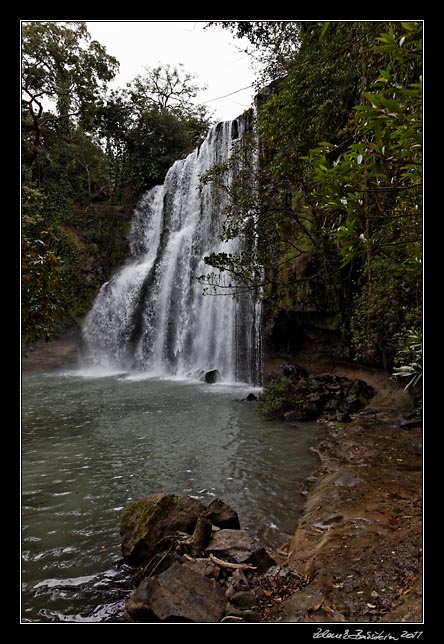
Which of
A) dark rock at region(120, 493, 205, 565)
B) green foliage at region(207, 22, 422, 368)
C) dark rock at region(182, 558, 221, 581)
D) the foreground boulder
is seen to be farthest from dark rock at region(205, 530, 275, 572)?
green foliage at region(207, 22, 422, 368)

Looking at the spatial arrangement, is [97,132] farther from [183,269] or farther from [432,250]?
[432,250]

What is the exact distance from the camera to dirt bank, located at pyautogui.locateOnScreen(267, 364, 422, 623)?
2713 millimetres

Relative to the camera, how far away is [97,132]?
25.9m

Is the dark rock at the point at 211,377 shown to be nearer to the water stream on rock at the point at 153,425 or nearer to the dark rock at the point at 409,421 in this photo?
the water stream on rock at the point at 153,425

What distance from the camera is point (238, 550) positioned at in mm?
3580

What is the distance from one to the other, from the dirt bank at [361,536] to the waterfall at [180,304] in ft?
26.3

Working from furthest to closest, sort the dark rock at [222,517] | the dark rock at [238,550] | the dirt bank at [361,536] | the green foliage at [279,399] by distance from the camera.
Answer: the green foliage at [279,399]
the dark rock at [222,517]
the dark rock at [238,550]
the dirt bank at [361,536]

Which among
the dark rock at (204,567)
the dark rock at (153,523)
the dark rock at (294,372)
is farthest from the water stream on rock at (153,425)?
the dark rock at (294,372)

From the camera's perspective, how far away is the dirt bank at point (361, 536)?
2713mm

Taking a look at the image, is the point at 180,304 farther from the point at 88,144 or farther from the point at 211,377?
the point at 88,144

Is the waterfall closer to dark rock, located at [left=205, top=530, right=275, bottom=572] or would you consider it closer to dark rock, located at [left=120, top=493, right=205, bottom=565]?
dark rock, located at [left=120, top=493, right=205, bottom=565]

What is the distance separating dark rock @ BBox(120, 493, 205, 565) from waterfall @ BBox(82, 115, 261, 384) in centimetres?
1017

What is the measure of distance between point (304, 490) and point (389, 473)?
1.13 m

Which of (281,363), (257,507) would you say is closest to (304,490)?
(257,507)
